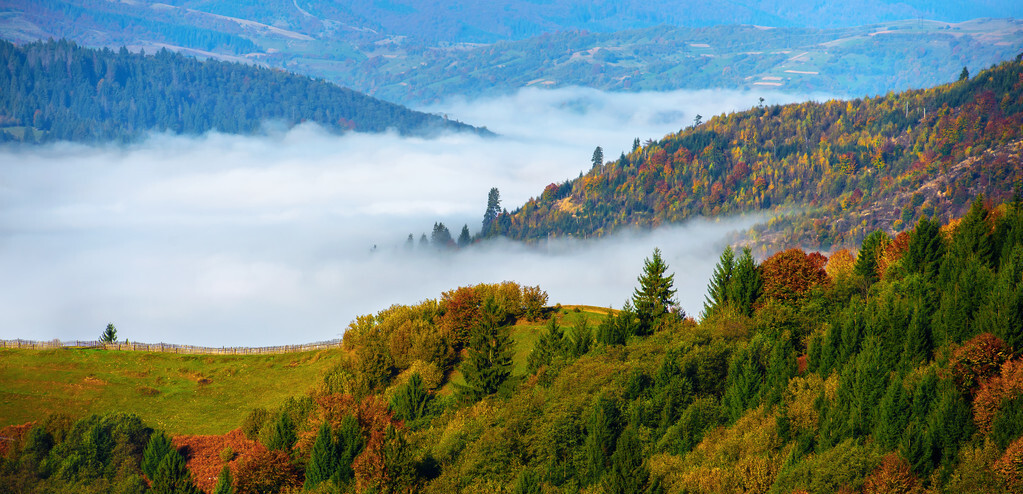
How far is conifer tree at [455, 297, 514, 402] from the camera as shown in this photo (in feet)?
384

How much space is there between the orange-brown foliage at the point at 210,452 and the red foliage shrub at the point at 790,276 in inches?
2442

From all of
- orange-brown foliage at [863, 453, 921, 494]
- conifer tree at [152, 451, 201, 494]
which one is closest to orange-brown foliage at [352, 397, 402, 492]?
conifer tree at [152, 451, 201, 494]

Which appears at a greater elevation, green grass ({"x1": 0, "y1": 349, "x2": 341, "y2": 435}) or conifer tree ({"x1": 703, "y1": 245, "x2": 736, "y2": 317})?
conifer tree ({"x1": 703, "y1": 245, "x2": 736, "y2": 317})

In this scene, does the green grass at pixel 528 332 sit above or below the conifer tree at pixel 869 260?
below

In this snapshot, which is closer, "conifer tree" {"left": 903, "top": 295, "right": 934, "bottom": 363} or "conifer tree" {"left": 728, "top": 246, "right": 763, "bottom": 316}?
"conifer tree" {"left": 903, "top": 295, "right": 934, "bottom": 363}

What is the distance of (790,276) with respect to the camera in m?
127

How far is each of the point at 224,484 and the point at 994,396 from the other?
68720 mm

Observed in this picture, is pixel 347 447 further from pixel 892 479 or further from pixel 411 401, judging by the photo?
pixel 892 479

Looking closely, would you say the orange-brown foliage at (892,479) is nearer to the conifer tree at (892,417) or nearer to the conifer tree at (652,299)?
the conifer tree at (892,417)

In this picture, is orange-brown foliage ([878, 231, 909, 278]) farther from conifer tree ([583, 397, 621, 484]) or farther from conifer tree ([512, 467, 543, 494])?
conifer tree ([512, 467, 543, 494])

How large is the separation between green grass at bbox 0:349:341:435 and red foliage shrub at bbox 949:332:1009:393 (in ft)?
258

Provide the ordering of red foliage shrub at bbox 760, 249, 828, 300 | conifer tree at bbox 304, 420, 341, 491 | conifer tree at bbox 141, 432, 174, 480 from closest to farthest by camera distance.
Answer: conifer tree at bbox 304, 420, 341, 491
conifer tree at bbox 141, 432, 174, 480
red foliage shrub at bbox 760, 249, 828, 300

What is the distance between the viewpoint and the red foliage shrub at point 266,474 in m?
100

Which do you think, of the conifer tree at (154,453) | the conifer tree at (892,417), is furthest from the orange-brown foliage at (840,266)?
the conifer tree at (154,453)
